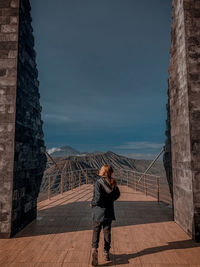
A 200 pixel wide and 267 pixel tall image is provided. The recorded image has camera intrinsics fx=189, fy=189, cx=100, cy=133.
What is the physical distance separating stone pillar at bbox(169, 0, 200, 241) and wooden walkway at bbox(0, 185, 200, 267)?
0.55 meters

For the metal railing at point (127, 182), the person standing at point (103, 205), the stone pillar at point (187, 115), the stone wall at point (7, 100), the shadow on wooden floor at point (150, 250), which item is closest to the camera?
the person standing at point (103, 205)

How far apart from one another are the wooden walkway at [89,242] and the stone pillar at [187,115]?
1.80 feet

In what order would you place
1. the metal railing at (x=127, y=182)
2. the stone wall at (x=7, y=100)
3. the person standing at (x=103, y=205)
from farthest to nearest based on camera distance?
the metal railing at (x=127, y=182) < the stone wall at (x=7, y=100) < the person standing at (x=103, y=205)

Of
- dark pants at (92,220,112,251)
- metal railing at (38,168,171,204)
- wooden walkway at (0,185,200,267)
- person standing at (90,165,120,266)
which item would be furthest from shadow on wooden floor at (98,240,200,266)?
metal railing at (38,168,171,204)

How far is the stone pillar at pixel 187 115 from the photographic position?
3971mm

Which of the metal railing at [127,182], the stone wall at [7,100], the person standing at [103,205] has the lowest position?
the metal railing at [127,182]

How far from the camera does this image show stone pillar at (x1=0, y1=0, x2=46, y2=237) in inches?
164

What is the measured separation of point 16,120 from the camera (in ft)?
14.3

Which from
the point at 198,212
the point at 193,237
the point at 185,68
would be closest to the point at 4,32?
the point at 185,68

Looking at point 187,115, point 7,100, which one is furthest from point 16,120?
point 187,115

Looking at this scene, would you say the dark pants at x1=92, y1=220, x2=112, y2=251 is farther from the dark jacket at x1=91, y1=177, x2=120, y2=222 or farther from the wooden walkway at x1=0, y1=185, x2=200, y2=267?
the wooden walkway at x1=0, y1=185, x2=200, y2=267

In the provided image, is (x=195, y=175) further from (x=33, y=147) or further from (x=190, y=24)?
(x=33, y=147)

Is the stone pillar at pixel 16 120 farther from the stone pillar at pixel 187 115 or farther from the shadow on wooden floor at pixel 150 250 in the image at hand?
the stone pillar at pixel 187 115

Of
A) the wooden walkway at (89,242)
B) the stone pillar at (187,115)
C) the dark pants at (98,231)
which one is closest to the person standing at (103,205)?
the dark pants at (98,231)
